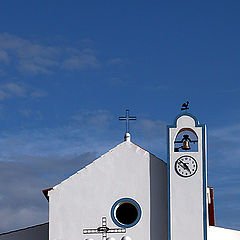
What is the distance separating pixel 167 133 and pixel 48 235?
598 cm

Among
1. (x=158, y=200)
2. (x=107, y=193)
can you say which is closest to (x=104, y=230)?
(x=107, y=193)

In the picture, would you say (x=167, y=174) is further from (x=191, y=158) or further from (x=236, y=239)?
(x=236, y=239)

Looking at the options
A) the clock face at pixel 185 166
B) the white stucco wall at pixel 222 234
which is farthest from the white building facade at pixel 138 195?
the white stucco wall at pixel 222 234

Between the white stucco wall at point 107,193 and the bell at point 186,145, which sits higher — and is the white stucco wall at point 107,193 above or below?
below

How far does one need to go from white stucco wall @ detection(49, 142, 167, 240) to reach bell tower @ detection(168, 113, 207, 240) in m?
0.63

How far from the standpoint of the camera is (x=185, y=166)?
26.6m

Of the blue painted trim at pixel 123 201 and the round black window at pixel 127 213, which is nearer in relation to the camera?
the blue painted trim at pixel 123 201

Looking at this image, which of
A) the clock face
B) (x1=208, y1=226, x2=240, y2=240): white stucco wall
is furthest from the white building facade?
(x1=208, y1=226, x2=240, y2=240): white stucco wall

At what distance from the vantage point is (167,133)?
88.6ft

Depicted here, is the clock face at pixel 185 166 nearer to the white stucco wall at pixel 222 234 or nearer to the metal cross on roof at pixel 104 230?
the metal cross on roof at pixel 104 230

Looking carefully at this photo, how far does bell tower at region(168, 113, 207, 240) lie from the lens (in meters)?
26.2

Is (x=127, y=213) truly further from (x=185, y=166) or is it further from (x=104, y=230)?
(x=185, y=166)

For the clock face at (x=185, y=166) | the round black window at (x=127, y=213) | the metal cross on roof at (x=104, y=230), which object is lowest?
the metal cross on roof at (x=104, y=230)

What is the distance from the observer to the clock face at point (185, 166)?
87.1ft
